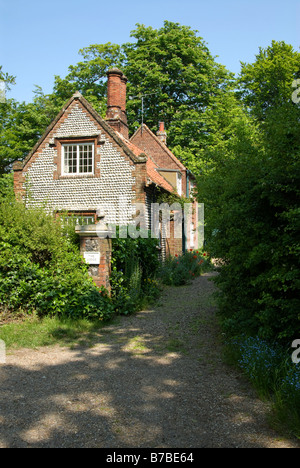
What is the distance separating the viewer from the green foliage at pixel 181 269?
1541 cm

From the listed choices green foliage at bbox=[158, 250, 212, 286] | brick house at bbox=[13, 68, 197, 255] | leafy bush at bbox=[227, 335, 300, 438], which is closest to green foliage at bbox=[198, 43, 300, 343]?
leafy bush at bbox=[227, 335, 300, 438]

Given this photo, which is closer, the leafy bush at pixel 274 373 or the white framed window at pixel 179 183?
the leafy bush at pixel 274 373

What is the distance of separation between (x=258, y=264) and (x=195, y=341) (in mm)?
2378

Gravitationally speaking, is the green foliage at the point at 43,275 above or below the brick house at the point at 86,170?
below

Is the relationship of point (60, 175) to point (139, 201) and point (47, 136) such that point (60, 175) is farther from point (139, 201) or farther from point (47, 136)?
point (139, 201)

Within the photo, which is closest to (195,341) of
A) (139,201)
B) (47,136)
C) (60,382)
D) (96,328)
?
(96,328)

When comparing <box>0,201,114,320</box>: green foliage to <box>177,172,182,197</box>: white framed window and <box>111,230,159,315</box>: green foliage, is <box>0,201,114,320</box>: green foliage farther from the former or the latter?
<box>177,172,182,197</box>: white framed window

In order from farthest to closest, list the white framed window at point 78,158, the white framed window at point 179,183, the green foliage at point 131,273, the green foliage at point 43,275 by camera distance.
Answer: the white framed window at point 179,183
the white framed window at point 78,158
the green foliage at point 131,273
the green foliage at point 43,275

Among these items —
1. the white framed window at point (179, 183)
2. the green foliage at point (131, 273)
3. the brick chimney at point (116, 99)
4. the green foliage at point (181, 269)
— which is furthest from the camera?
the white framed window at point (179, 183)

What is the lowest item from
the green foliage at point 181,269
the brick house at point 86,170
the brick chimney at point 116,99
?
the green foliage at point 181,269

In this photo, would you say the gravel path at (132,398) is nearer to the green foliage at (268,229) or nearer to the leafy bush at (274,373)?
the leafy bush at (274,373)

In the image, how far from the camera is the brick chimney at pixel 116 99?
18156 millimetres

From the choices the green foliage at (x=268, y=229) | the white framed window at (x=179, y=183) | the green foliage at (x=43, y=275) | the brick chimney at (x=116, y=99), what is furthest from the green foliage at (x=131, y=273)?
the white framed window at (x=179, y=183)

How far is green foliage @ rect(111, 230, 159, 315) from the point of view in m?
9.75
